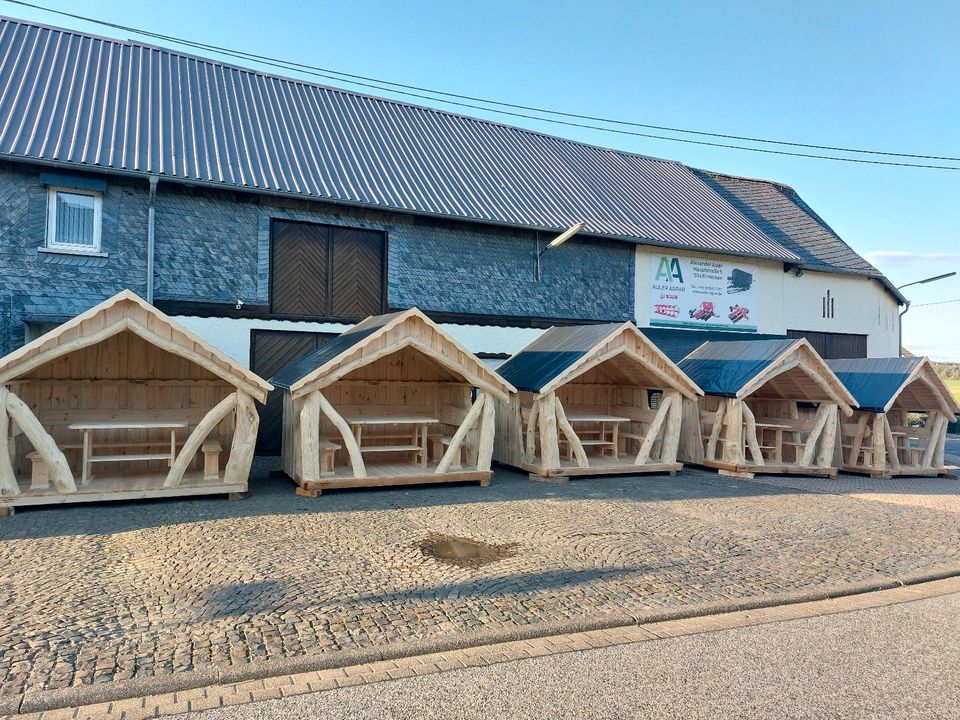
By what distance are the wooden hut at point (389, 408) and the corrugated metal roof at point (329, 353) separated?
3 centimetres

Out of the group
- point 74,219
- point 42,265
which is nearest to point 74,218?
point 74,219

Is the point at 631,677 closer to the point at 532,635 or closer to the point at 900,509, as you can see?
the point at 532,635

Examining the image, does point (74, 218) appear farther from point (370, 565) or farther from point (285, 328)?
point (370, 565)

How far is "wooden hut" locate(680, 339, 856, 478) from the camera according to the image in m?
12.6

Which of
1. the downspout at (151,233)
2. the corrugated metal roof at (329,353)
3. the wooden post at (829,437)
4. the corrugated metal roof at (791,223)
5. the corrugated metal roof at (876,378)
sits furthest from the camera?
the corrugated metal roof at (791,223)

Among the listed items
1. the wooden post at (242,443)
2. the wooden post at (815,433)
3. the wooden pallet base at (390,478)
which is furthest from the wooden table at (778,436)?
the wooden post at (242,443)

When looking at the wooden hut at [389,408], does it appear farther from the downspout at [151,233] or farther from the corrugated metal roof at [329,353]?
the downspout at [151,233]

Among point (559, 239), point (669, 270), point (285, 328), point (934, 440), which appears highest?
point (559, 239)

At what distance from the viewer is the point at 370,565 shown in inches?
248

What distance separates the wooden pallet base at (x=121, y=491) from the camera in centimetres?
828

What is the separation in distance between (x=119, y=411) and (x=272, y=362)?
3.33m

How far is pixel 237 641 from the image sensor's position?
451 cm

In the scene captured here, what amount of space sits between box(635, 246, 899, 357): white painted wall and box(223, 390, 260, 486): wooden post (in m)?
11.0

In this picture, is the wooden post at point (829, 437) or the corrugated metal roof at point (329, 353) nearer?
the corrugated metal roof at point (329, 353)
